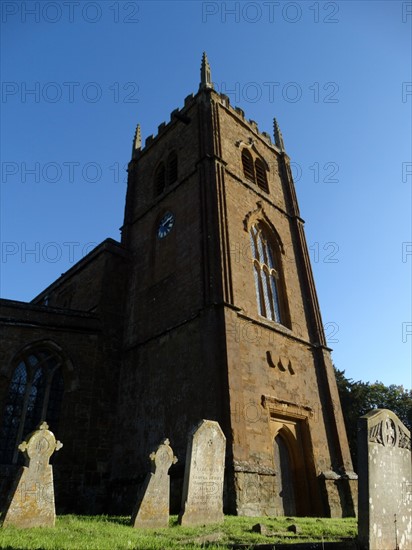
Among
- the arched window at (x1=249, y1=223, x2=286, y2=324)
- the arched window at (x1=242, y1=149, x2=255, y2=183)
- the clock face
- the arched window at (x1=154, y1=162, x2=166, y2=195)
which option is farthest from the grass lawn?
the arched window at (x1=154, y1=162, x2=166, y2=195)

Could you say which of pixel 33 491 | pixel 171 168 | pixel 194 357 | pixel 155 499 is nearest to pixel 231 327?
pixel 194 357

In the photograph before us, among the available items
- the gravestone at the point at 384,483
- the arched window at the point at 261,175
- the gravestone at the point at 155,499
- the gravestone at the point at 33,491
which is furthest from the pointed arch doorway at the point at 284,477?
the arched window at the point at 261,175

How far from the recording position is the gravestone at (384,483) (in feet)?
15.5

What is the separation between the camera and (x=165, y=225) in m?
19.1

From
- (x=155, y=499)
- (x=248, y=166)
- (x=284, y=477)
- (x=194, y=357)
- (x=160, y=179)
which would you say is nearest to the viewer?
(x=155, y=499)

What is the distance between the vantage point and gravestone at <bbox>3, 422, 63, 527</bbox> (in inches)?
273

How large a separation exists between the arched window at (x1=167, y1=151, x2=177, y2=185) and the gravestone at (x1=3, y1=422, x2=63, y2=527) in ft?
49.1

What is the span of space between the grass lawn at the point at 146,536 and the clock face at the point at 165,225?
41.8 ft

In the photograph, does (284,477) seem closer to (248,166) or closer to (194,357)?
(194,357)

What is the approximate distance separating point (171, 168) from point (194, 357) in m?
11.5

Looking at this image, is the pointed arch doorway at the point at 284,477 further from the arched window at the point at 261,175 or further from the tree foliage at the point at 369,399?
the tree foliage at the point at 369,399

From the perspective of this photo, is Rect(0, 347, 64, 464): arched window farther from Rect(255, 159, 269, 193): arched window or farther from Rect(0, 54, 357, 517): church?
Rect(255, 159, 269, 193): arched window

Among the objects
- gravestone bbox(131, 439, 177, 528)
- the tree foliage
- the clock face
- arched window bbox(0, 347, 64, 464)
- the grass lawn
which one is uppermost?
the clock face

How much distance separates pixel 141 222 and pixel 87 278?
4.00 m
